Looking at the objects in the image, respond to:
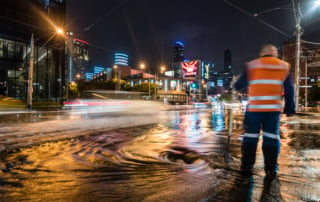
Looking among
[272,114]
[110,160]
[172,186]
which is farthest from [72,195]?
[272,114]

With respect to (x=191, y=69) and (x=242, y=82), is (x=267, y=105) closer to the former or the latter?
(x=242, y=82)

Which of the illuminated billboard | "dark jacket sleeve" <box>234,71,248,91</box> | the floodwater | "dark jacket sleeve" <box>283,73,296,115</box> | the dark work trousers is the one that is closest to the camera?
the floodwater

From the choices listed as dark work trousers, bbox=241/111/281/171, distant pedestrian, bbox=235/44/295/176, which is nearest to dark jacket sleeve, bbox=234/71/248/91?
distant pedestrian, bbox=235/44/295/176

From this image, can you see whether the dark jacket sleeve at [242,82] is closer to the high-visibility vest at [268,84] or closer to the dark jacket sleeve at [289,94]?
the high-visibility vest at [268,84]

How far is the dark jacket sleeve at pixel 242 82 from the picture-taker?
411 centimetres

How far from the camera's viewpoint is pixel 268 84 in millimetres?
3801

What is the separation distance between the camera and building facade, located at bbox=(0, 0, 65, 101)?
118ft

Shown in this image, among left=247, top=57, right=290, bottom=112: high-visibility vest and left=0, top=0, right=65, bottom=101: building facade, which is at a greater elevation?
left=0, top=0, right=65, bottom=101: building facade

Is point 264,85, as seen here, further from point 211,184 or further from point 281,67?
point 211,184

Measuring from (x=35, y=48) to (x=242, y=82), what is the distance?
41831 millimetres

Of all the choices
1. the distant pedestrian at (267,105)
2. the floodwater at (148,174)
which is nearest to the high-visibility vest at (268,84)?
the distant pedestrian at (267,105)

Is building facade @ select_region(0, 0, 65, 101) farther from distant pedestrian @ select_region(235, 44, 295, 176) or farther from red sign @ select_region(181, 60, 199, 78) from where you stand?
distant pedestrian @ select_region(235, 44, 295, 176)

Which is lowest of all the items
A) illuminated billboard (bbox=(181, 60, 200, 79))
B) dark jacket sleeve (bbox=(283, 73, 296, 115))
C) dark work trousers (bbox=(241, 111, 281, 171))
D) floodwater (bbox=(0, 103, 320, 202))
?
floodwater (bbox=(0, 103, 320, 202))

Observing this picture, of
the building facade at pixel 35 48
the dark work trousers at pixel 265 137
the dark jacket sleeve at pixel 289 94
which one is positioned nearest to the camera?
the dark work trousers at pixel 265 137
